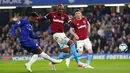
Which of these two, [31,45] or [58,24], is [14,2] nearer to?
[58,24]

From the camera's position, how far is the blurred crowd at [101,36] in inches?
1310

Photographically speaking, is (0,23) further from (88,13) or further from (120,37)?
(120,37)

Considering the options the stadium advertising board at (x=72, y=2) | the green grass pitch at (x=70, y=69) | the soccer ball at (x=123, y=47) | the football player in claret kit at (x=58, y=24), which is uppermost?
the football player in claret kit at (x=58, y=24)

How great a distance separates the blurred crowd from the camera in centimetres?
3327

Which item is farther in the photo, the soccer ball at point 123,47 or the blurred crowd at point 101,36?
the blurred crowd at point 101,36

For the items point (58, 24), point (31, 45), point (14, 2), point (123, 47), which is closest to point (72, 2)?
point (14, 2)

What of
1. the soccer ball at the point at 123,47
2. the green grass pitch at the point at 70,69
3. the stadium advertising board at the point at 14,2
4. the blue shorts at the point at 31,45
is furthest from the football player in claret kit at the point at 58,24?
the soccer ball at the point at 123,47

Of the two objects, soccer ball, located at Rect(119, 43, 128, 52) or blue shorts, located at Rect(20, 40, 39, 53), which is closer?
blue shorts, located at Rect(20, 40, 39, 53)

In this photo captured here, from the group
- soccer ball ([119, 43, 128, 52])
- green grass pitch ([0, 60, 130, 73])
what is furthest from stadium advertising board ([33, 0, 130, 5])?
green grass pitch ([0, 60, 130, 73])

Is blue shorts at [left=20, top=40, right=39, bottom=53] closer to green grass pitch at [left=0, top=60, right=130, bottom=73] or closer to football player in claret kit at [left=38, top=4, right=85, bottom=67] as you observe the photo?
green grass pitch at [left=0, top=60, right=130, bottom=73]

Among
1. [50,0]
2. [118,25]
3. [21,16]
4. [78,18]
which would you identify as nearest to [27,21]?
[78,18]

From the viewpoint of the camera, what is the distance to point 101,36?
111 ft

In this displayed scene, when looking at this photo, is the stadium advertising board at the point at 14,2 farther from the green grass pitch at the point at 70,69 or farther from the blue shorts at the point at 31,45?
the blue shorts at the point at 31,45

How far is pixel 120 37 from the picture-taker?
33.3m
